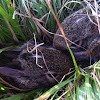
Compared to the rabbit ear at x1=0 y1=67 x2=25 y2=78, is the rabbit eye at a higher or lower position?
lower

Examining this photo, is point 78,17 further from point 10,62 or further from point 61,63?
point 10,62

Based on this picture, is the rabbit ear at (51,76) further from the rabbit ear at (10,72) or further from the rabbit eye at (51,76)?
the rabbit ear at (10,72)

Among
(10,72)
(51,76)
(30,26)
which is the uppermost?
(30,26)

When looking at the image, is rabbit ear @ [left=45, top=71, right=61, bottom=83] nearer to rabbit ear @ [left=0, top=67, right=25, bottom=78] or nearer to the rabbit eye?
the rabbit eye

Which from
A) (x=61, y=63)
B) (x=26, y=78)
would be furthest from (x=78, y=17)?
(x=26, y=78)

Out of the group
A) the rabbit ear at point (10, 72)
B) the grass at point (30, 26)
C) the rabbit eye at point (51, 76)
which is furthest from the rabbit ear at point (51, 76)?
the rabbit ear at point (10, 72)

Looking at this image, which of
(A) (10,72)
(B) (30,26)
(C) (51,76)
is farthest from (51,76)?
(B) (30,26)

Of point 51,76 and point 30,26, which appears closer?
point 51,76

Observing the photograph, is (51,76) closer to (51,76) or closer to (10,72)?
(51,76)

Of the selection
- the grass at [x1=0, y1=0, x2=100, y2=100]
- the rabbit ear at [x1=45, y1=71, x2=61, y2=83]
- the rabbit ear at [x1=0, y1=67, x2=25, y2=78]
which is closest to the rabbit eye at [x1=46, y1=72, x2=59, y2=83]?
the rabbit ear at [x1=45, y1=71, x2=61, y2=83]

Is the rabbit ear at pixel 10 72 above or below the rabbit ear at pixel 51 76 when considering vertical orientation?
above

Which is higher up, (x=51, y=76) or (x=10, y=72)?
(x=10, y=72)
